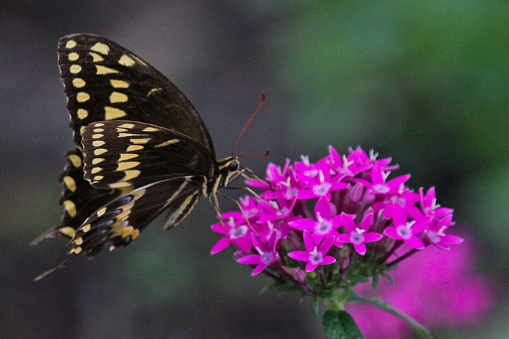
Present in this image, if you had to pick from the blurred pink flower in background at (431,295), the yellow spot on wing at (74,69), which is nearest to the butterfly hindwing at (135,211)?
the yellow spot on wing at (74,69)

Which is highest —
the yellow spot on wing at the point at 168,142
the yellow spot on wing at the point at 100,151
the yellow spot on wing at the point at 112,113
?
the yellow spot on wing at the point at 112,113

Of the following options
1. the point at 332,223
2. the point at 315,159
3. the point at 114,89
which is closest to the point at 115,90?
the point at 114,89

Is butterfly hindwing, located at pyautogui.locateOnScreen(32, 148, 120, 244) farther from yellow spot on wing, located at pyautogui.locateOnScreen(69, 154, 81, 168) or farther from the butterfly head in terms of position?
the butterfly head

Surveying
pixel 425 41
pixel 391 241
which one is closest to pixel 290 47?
pixel 425 41

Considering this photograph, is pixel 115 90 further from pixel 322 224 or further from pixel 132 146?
pixel 322 224

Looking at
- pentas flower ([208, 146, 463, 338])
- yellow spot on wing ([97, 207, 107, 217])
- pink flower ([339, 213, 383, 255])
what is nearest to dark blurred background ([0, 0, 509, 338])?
pentas flower ([208, 146, 463, 338])

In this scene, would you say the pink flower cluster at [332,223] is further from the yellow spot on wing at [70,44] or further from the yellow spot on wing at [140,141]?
the yellow spot on wing at [70,44]

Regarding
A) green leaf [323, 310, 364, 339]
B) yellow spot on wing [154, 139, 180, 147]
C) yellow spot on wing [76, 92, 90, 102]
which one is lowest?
green leaf [323, 310, 364, 339]

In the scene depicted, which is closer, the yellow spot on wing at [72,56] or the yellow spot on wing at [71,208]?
the yellow spot on wing at [72,56]
